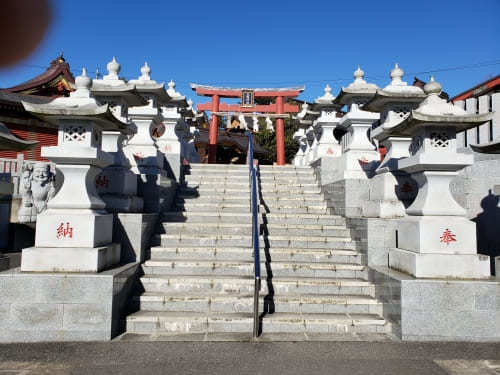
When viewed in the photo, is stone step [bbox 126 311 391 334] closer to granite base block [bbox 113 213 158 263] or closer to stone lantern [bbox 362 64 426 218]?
granite base block [bbox 113 213 158 263]

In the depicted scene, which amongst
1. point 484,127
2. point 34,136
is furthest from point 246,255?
point 34,136

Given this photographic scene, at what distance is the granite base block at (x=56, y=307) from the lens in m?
4.20

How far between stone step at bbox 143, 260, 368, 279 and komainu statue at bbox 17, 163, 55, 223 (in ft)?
21.1

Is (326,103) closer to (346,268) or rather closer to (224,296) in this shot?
(346,268)

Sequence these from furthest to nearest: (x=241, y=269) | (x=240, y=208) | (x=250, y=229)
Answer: (x=240, y=208) → (x=250, y=229) → (x=241, y=269)

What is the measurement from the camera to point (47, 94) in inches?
753

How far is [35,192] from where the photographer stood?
33.2 feet

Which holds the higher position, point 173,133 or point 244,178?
point 173,133

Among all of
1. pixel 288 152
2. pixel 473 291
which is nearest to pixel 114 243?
pixel 473 291

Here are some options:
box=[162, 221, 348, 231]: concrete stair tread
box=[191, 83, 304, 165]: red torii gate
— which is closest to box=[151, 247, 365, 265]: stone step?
box=[162, 221, 348, 231]: concrete stair tread

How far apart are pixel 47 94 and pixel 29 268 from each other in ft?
59.8

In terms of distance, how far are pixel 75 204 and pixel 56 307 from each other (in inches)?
55.6

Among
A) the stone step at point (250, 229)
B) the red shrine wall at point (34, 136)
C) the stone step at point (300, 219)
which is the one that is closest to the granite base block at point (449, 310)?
the stone step at point (250, 229)

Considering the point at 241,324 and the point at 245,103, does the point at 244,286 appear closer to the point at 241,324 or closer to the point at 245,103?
the point at 241,324
